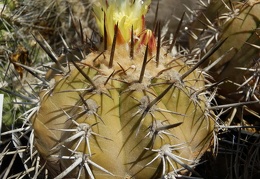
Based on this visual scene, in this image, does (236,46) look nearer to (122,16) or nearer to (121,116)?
(122,16)

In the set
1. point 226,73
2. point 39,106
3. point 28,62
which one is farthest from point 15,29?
point 226,73

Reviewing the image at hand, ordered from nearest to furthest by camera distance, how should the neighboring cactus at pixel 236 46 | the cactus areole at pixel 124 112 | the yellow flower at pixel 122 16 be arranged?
the cactus areole at pixel 124 112 < the yellow flower at pixel 122 16 < the neighboring cactus at pixel 236 46

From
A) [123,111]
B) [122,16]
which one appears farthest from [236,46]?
[123,111]

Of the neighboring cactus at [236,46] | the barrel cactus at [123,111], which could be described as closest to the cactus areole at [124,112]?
the barrel cactus at [123,111]

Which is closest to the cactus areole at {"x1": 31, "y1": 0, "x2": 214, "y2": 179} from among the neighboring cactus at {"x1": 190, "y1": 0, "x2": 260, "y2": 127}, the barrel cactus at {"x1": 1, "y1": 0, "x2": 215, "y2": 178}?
the barrel cactus at {"x1": 1, "y1": 0, "x2": 215, "y2": 178}

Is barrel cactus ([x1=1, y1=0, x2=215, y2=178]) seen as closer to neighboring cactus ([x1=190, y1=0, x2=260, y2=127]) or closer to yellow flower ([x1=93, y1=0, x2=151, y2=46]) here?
yellow flower ([x1=93, y1=0, x2=151, y2=46])

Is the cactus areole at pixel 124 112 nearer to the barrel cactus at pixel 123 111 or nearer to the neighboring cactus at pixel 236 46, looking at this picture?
the barrel cactus at pixel 123 111

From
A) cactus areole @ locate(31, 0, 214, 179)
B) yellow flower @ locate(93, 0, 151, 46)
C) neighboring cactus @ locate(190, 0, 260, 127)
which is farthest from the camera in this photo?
neighboring cactus @ locate(190, 0, 260, 127)

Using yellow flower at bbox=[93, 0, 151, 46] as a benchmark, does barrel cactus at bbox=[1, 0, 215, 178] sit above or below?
below
